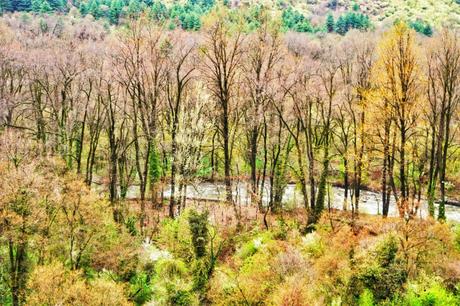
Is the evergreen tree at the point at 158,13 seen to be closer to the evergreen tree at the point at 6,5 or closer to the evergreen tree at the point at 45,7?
the evergreen tree at the point at 45,7

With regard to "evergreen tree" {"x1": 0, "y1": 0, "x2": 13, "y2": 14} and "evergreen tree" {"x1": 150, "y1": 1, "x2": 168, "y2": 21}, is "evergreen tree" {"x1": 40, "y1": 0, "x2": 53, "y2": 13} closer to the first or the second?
"evergreen tree" {"x1": 0, "y1": 0, "x2": 13, "y2": 14}

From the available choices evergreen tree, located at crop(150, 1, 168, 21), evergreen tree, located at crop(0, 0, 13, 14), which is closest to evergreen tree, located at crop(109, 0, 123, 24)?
evergreen tree, located at crop(150, 1, 168, 21)

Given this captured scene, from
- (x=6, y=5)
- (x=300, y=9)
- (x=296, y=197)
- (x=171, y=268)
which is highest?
(x=300, y=9)

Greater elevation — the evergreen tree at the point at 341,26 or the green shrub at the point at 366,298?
the evergreen tree at the point at 341,26

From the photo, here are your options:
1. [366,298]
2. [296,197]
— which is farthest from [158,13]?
[366,298]

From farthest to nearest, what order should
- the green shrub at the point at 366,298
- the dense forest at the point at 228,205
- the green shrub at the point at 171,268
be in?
the green shrub at the point at 171,268
the dense forest at the point at 228,205
the green shrub at the point at 366,298

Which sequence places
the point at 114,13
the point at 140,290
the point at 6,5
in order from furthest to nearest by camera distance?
the point at 114,13 < the point at 6,5 < the point at 140,290

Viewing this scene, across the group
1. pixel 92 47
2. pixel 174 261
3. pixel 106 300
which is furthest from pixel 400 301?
pixel 92 47

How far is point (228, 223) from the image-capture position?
125 ft

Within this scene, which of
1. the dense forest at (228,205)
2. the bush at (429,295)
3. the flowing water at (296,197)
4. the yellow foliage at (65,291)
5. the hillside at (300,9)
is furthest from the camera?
the hillside at (300,9)

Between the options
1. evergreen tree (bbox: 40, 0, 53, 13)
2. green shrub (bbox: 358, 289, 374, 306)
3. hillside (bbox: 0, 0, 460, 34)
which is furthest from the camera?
evergreen tree (bbox: 40, 0, 53, 13)

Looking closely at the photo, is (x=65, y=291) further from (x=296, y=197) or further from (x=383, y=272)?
(x=296, y=197)

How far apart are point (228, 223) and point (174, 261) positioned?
8994 mm

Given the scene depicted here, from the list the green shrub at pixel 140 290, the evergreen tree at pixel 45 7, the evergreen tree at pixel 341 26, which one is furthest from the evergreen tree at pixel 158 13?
the evergreen tree at pixel 341 26
